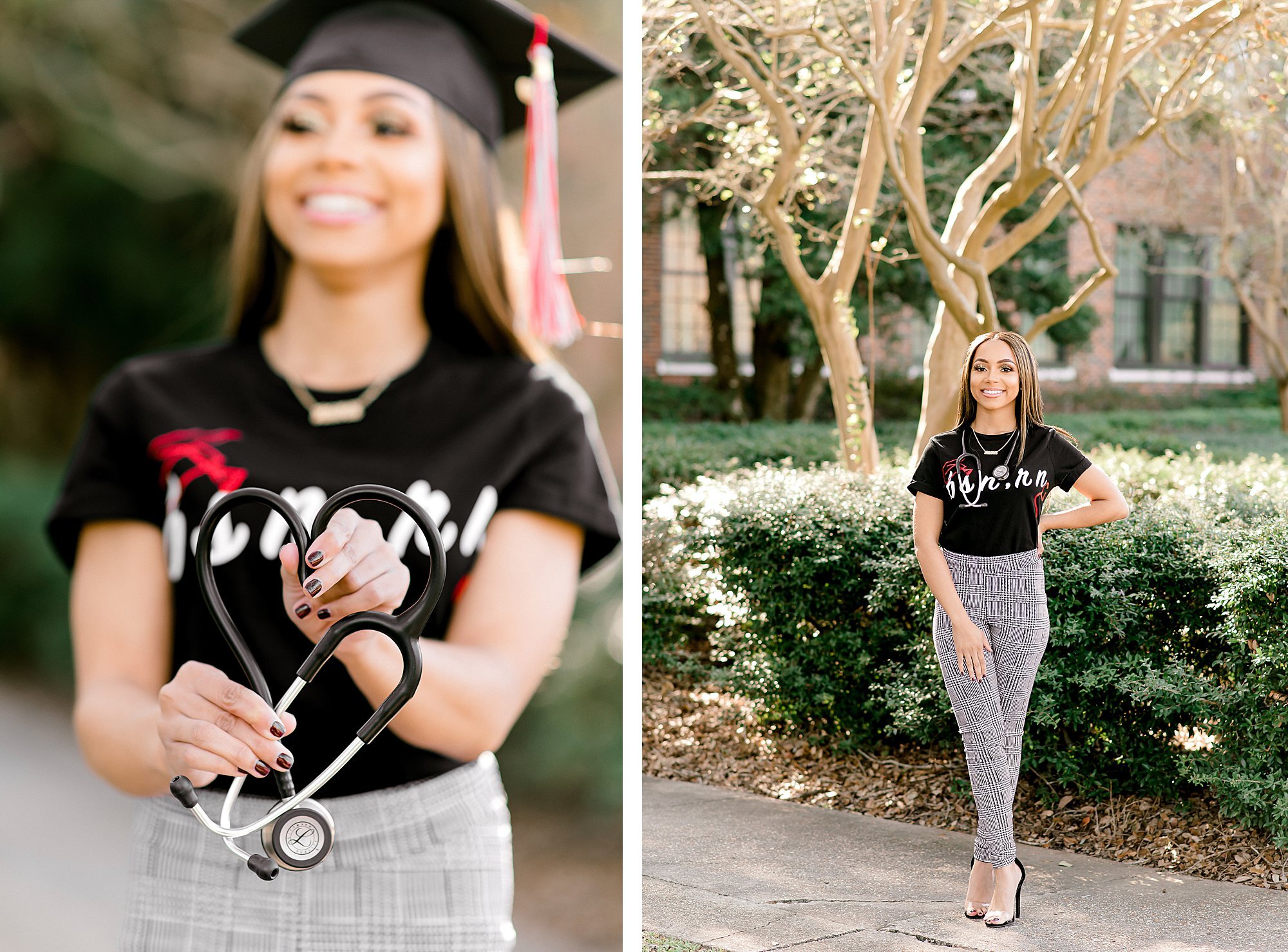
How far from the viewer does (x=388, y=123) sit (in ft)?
7.54

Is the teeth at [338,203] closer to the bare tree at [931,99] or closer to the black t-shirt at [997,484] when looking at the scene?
the black t-shirt at [997,484]

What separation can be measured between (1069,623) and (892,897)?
53.3 inches

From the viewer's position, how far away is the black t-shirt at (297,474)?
2.25 metres

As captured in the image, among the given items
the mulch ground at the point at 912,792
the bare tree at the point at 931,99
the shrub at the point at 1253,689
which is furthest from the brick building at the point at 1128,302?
the shrub at the point at 1253,689

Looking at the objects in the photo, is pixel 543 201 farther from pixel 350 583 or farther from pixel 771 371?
pixel 771 371

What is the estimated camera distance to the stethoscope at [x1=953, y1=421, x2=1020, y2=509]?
3.97 metres

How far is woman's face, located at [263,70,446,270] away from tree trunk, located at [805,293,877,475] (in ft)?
19.1

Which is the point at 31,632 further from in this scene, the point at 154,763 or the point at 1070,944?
the point at 1070,944

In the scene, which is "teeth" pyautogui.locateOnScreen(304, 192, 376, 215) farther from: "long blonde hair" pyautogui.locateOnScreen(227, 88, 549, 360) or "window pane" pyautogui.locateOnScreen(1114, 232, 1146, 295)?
"window pane" pyautogui.locateOnScreen(1114, 232, 1146, 295)

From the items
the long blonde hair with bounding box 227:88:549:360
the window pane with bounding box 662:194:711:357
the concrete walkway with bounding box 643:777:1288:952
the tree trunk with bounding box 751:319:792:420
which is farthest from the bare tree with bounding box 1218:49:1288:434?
the long blonde hair with bounding box 227:88:549:360

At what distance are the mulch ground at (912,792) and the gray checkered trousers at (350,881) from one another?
11.3 ft

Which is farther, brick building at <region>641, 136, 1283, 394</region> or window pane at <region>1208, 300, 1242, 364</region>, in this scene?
window pane at <region>1208, 300, 1242, 364</region>

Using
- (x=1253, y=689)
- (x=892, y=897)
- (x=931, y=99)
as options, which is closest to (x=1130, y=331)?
(x=931, y=99)

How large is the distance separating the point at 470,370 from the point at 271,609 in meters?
0.56
